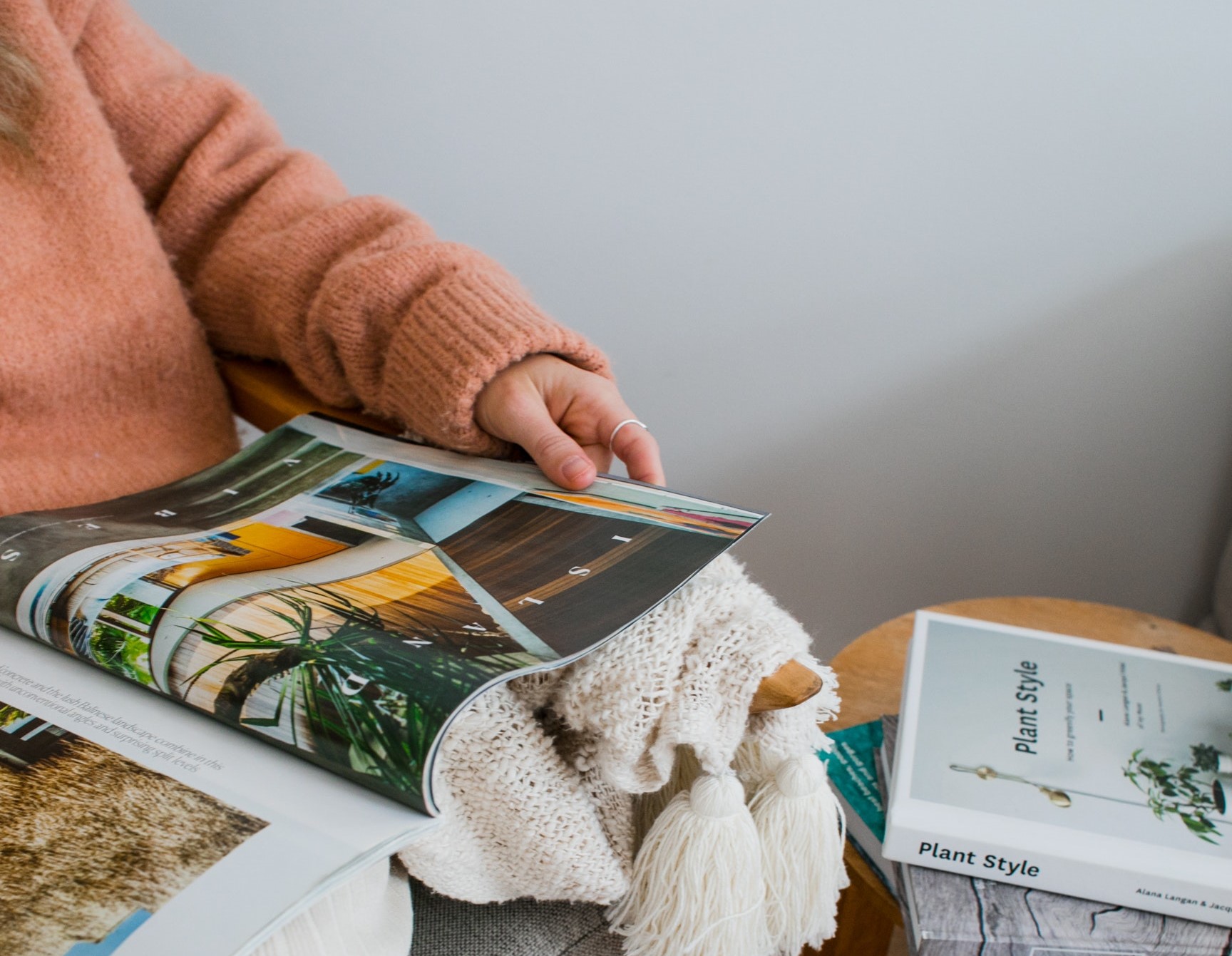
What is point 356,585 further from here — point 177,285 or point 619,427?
point 177,285

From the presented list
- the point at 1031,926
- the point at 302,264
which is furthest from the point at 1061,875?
the point at 302,264

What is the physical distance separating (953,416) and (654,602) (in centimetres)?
70

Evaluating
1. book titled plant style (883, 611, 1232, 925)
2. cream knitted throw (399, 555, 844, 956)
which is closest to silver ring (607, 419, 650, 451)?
cream knitted throw (399, 555, 844, 956)

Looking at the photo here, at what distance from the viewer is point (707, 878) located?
14.0 inches

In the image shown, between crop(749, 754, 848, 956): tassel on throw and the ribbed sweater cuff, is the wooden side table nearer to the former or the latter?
crop(749, 754, 848, 956): tassel on throw

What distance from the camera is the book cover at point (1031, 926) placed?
1.31 feet

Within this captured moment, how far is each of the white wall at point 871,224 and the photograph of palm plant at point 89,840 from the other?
72 centimetres

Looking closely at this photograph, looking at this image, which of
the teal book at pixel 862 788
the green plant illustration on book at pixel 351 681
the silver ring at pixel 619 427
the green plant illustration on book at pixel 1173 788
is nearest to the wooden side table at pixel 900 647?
the teal book at pixel 862 788

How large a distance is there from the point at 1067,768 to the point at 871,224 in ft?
1.83

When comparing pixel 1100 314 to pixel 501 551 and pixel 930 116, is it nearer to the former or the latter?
pixel 930 116

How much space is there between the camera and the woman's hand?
460 mm

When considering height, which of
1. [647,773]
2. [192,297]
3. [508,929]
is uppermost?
[192,297]

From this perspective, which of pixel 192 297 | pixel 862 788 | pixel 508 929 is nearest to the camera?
pixel 508 929

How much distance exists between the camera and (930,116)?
0.81 m
